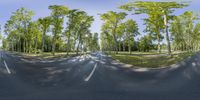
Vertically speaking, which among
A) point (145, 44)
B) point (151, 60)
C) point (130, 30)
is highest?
point (130, 30)

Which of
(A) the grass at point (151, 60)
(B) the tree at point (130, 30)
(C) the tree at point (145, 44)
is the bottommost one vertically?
(A) the grass at point (151, 60)

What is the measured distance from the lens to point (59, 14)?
23.7 meters

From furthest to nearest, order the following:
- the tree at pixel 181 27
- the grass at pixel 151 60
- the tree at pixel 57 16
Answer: the tree at pixel 181 27, the tree at pixel 57 16, the grass at pixel 151 60

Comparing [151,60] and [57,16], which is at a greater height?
[57,16]

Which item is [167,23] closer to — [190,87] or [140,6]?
[140,6]

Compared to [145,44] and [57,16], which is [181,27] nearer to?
[145,44]

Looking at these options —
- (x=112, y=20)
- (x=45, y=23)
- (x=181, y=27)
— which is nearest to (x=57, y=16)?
(x=45, y=23)

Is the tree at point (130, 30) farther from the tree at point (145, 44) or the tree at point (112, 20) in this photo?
the tree at point (145, 44)

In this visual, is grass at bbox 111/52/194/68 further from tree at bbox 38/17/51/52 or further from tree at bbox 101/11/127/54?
tree at bbox 38/17/51/52

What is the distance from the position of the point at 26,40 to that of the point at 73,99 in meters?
18.1

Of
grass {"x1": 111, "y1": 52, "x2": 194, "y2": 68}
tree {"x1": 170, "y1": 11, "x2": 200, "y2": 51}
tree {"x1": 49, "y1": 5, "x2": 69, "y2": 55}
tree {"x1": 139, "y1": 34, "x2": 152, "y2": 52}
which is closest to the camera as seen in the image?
grass {"x1": 111, "y1": 52, "x2": 194, "y2": 68}

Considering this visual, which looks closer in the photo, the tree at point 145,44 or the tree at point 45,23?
the tree at point 45,23

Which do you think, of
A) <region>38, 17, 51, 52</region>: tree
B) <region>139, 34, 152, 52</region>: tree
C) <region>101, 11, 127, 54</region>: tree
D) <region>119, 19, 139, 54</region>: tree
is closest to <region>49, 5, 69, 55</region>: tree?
<region>38, 17, 51, 52</region>: tree

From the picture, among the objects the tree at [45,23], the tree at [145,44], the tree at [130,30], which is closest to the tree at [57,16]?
the tree at [45,23]
